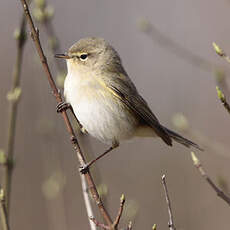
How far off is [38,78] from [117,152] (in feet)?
12.3

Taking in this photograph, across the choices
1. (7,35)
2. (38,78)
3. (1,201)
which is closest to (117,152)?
(7,35)

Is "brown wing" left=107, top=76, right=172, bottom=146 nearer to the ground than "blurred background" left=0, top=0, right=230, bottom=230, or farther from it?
nearer to the ground

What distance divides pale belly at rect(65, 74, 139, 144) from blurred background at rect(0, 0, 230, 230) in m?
1.61

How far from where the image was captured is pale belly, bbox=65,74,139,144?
4211mm

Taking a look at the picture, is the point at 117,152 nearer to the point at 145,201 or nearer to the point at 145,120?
the point at 145,201

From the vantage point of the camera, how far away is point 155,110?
347 inches

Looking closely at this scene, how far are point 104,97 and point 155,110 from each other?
4529 mm

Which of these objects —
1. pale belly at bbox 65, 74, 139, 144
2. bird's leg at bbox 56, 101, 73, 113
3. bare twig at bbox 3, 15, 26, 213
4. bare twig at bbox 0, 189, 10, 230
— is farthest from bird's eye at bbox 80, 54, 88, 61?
bare twig at bbox 0, 189, 10, 230

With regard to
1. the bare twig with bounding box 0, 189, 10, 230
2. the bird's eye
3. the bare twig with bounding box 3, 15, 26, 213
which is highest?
the bird's eye

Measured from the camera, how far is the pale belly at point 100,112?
4211 mm

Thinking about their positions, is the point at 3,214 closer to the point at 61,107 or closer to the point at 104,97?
the point at 61,107

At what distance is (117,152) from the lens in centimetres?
860

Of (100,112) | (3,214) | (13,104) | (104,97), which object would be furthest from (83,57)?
(3,214)

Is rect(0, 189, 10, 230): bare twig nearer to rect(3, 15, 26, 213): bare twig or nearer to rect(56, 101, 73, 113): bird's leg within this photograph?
rect(3, 15, 26, 213): bare twig
